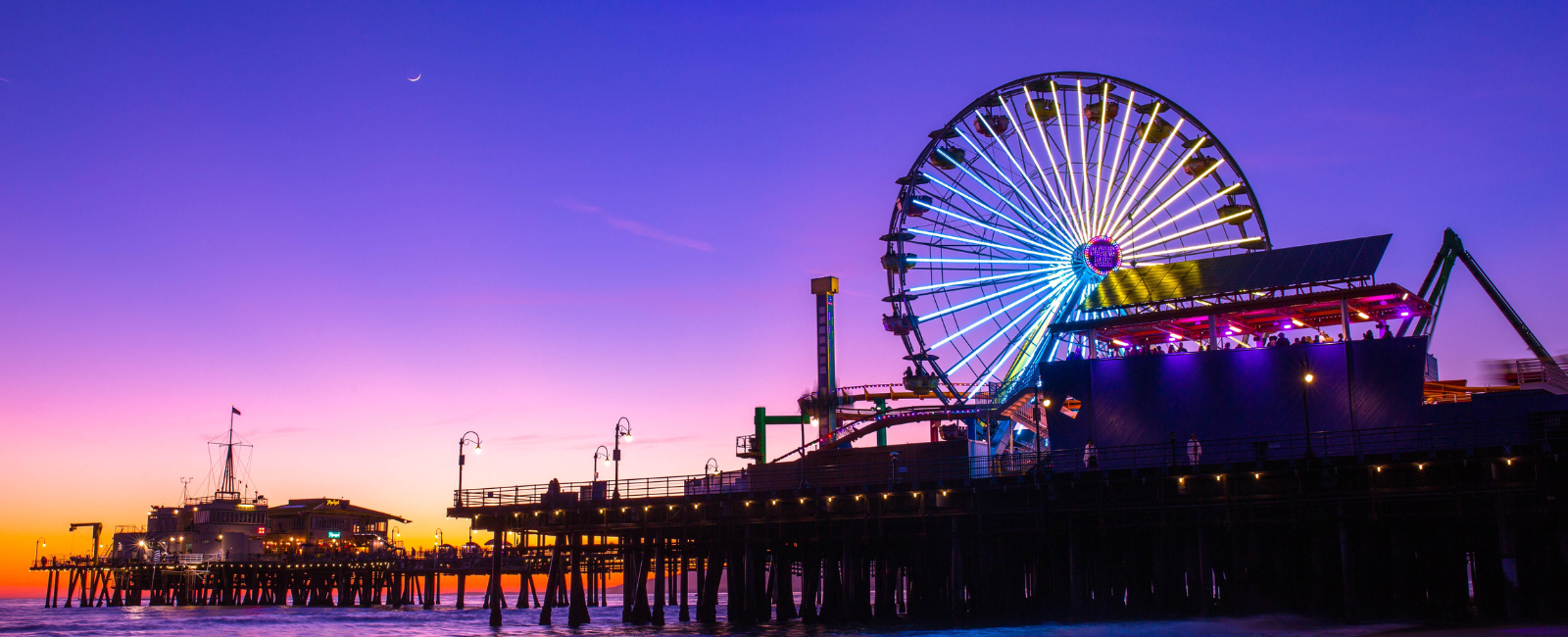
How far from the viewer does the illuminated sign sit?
5938cm

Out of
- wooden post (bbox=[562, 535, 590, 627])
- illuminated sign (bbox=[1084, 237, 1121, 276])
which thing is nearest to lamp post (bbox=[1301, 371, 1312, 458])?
illuminated sign (bbox=[1084, 237, 1121, 276])

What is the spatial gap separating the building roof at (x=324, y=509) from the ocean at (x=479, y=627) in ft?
58.2

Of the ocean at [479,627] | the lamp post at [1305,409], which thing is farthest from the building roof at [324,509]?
the lamp post at [1305,409]

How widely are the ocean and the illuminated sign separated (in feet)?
72.9

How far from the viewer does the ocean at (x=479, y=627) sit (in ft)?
116

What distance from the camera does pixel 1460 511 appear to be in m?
35.4

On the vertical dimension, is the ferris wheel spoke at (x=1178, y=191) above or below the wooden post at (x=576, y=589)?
above

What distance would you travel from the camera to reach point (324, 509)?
112m

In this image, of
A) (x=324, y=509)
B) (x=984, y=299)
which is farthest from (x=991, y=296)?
(x=324, y=509)

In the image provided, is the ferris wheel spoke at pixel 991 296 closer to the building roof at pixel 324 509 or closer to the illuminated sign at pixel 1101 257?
the illuminated sign at pixel 1101 257

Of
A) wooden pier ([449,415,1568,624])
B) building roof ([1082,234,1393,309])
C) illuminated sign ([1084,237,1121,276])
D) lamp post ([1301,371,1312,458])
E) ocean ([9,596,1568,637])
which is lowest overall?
ocean ([9,596,1568,637])

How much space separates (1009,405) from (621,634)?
2278 cm

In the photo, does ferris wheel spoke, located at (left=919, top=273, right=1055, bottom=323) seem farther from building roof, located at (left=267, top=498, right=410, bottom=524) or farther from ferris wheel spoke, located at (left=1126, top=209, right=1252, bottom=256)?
building roof, located at (left=267, top=498, right=410, bottom=524)

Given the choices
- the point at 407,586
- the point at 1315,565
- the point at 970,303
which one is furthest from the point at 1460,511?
the point at 407,586
